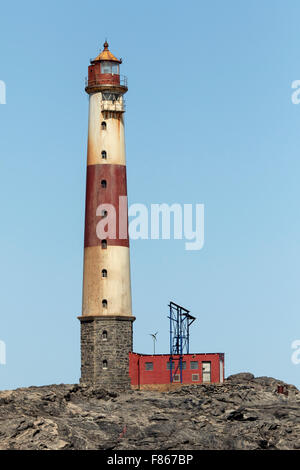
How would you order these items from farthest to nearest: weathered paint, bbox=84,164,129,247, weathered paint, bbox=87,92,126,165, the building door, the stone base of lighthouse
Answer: the building door
weathered paint, bbox=87,92,126,165
weathered paint, bbox=84,164,129,247
the stone base of lighthouse

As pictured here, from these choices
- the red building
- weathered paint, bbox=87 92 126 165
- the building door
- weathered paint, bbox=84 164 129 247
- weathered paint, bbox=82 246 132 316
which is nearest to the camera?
weathered paint, bbox=82 246 132 316

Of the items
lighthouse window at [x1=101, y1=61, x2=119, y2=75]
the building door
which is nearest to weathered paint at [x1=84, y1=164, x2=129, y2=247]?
lighthouse window at [x1=101, y1=61, x2=119, y2=75]

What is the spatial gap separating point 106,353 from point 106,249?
27.0 feet

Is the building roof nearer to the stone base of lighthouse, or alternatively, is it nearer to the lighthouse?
the lighthouse

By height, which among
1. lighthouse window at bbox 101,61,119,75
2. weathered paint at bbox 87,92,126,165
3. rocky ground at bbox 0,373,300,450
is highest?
lighthouse window at bbox 101,61,119,75

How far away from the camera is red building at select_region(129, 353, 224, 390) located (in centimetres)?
11575

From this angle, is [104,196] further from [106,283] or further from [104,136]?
[106,283]

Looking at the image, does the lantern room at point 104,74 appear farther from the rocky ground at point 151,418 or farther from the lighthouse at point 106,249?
the rocky ground at point 151,418

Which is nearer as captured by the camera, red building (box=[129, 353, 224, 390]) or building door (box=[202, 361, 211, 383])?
red building (box=[129, 353, 224, 390])

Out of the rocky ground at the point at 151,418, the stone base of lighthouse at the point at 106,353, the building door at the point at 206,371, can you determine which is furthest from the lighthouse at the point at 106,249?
the building door at the point at 206,371

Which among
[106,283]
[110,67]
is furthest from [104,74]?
[106,283]

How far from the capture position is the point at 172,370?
116812 millimetres
